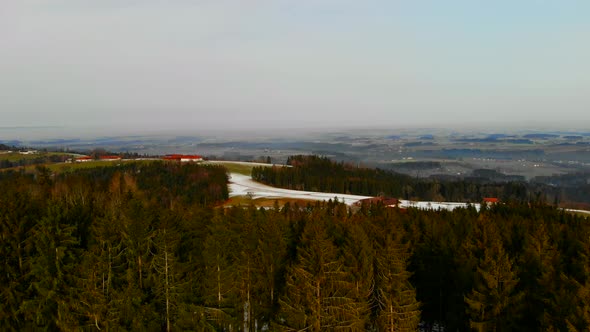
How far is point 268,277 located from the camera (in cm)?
3017

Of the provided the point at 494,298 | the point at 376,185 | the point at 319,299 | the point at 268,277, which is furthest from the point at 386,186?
the point at 319,299

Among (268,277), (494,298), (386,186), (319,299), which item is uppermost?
(319,299)

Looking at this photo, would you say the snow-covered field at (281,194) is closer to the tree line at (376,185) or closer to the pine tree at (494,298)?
the tree line at (376,185)

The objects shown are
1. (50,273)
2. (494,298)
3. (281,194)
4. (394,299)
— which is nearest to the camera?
(394,299)

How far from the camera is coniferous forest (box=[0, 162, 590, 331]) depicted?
21531mm

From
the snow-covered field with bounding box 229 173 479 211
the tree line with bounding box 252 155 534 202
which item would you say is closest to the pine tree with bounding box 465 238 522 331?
the snow-covered field with bounding box 229 173 479 211

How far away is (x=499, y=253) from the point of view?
77.2 feet

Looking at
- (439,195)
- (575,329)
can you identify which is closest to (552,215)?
(575,329)

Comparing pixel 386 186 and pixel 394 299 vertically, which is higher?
pixel 394 299

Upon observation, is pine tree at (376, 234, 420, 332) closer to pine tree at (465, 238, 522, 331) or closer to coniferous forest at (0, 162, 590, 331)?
coniferous forest at (0, 162, 590, 331)

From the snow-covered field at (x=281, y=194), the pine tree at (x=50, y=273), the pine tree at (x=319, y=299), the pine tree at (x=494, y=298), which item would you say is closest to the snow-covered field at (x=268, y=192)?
the snow-covered field at (x=281, y=194)

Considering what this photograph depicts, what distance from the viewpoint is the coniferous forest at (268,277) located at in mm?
21531

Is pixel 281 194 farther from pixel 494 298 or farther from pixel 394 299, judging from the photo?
pixel 394 299

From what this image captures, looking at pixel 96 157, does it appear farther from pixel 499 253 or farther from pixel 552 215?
pixel 499 253
